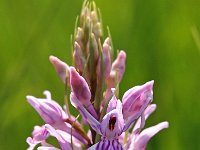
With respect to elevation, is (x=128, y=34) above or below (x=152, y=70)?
above

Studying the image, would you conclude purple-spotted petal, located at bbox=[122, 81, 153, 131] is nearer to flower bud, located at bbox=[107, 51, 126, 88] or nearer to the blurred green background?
flower bud, located at bbox=[107, 51, 126, 88]

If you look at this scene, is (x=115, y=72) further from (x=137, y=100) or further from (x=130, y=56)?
(x=130, y=56)

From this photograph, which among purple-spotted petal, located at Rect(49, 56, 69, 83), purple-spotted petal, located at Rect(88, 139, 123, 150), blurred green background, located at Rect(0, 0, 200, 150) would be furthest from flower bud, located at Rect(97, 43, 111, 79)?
blurred green background, located at Rect(0, 0, 200, 150)

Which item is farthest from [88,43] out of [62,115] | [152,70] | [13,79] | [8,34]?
[8,34]

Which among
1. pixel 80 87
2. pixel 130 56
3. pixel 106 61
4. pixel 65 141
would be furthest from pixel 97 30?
pixel 130 56

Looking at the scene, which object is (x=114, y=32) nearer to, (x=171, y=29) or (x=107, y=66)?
(x=171, y=29)
